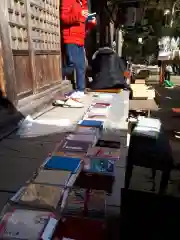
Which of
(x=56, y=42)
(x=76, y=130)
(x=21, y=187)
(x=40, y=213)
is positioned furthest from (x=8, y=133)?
(x=56, y=42)

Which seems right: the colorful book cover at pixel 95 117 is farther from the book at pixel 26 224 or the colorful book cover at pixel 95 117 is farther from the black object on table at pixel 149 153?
the book at pixel 26 224

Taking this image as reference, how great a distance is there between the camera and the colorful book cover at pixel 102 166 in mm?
1831

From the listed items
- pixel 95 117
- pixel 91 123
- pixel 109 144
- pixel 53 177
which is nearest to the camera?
pixel 53 177

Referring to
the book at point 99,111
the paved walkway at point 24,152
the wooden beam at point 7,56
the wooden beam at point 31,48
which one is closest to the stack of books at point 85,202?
the paved walkway at point 24,152

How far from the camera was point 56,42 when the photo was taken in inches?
192

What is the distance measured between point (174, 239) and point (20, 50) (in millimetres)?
2985

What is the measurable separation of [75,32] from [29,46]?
1577mm

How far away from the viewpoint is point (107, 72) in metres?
6.09

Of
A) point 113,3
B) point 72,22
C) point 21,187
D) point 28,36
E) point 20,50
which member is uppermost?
point 113,3

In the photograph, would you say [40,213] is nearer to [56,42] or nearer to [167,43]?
[56,42]

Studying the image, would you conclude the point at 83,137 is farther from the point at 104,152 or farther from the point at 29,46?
the point at 29,46

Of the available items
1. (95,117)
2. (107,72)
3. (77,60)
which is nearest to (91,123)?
(95,117)

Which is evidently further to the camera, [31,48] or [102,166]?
[31,48]

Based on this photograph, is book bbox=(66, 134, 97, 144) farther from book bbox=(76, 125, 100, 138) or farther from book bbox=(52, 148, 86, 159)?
book bbox=(52, 148, 86, 159)
